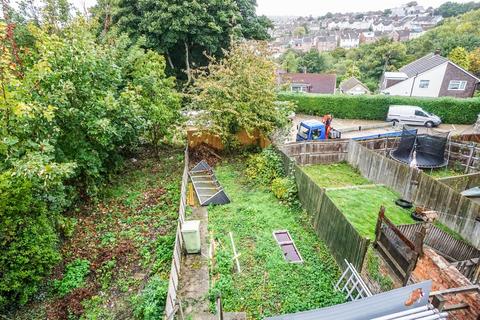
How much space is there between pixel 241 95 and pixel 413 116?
15417mm

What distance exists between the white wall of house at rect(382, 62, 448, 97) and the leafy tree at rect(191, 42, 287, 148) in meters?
22.2

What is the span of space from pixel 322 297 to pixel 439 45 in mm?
55377

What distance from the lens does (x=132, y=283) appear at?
7.34 metres

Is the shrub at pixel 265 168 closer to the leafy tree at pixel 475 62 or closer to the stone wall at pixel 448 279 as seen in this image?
the stone wall at pixel 448 279

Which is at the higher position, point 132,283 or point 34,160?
point 34,160

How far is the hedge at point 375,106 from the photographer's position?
21875 mm

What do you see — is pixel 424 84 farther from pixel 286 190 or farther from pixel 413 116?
pixel 286 190

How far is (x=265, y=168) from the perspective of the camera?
1255 cm

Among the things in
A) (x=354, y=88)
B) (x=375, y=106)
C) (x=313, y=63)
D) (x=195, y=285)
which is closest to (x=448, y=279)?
(x=195, y=285)

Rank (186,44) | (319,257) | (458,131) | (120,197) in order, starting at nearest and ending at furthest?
(319,257) < (120,197) < (458,131) < (186,44)

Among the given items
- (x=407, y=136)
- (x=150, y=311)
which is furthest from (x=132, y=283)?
(x=407, y=136)

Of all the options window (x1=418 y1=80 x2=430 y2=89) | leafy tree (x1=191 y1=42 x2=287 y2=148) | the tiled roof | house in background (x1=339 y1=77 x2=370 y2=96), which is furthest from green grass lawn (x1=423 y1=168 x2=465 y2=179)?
house in background (x1=339 y1=77 x2=370 y2=96)

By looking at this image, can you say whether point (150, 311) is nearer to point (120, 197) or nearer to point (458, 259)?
point (120, 197)

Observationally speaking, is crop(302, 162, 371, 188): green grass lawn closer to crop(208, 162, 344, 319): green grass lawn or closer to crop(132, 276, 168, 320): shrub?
crop(208, 162, 344, 319): green grass lawn
